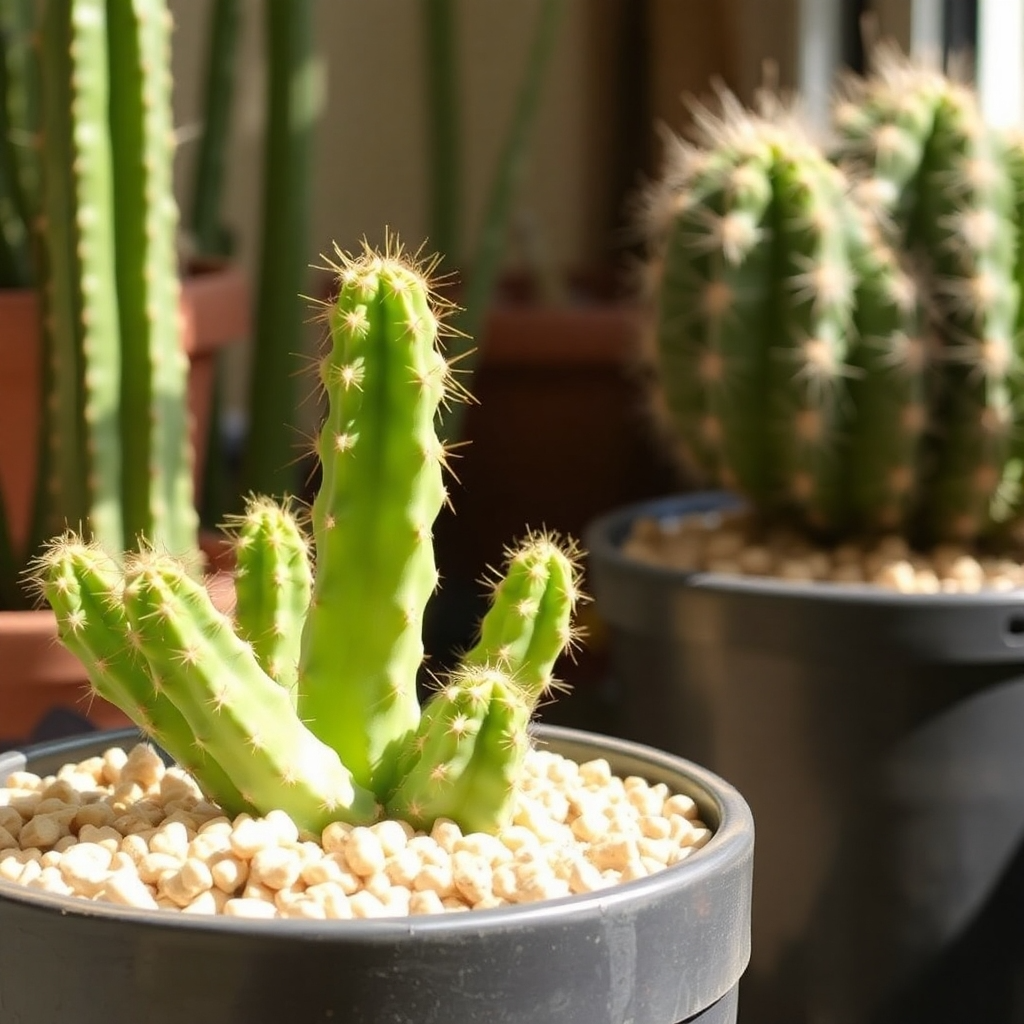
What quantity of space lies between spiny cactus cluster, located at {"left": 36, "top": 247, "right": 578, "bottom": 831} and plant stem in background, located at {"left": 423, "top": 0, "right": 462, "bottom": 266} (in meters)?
1.17

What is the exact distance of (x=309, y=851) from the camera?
2.35 ft

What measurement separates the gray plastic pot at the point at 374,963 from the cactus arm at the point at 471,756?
95 millimetres

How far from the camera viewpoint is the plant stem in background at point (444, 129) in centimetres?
195

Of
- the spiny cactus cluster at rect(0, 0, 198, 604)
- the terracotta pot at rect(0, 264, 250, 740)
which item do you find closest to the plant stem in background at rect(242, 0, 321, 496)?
the terracotta pot at rect(0, 264, 250, 740)

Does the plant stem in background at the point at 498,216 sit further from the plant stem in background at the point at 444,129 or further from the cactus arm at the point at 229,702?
the cactus arm at the point at 229,702

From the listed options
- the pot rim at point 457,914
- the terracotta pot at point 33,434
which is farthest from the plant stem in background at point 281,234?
the pot rim at point 457,914

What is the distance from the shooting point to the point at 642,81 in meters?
2.41

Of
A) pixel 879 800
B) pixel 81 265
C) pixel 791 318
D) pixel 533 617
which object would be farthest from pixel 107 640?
pixel 791 318

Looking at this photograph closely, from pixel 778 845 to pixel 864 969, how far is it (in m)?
0.10

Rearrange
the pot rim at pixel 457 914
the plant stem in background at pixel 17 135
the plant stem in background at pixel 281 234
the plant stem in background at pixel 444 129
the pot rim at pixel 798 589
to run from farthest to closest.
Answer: the plant stem in background at pixel 444 129 → the plant stem in background at pixel 281 234 → the plant stem in background at pixel 17 135 → the pot rim at pixel 798 589 → the pot rim at pixel 457 914

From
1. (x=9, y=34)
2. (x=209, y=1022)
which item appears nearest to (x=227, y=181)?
(x=9, y=34)

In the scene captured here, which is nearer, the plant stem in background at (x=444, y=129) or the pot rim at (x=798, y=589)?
the pot rim at (x=798, y=589)

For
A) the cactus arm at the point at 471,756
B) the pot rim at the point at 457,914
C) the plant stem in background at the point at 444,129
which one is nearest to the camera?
the pot rim at the point at 457,914

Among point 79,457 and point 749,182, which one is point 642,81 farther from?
point 79,457
